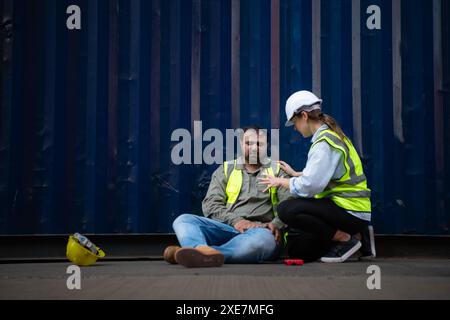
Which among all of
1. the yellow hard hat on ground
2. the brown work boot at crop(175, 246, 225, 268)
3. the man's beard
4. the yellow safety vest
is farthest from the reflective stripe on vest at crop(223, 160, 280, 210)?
the yellow hard hat on ground

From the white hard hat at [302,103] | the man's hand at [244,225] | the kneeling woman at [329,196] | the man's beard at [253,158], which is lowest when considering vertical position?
the man's hand at [244,225]

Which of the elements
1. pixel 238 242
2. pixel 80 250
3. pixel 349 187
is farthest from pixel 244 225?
pixel 80 250

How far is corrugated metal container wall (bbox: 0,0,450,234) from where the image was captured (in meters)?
5.08

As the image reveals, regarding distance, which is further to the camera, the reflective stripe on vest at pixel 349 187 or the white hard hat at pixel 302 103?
the white hard hat at pixel 302 103

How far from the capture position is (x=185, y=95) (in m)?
5.20

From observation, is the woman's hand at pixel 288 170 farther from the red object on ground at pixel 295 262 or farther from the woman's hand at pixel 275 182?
the red object on ground at pixel 295 262

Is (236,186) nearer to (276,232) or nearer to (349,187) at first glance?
(276,232)

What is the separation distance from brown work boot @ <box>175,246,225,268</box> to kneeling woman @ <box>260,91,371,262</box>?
778 mm

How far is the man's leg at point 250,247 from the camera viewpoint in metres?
4.29

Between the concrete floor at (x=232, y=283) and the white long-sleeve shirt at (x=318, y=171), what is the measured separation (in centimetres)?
56

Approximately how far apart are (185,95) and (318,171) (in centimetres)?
157

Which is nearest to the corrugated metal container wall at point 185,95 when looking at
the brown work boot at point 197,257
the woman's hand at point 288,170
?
the woman's hand at point 288,170
